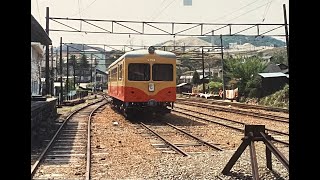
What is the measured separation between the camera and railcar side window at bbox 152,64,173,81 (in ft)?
52.3

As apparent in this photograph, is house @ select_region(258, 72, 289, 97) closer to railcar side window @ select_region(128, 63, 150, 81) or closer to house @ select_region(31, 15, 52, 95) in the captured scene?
house @ select_region(31, 15, 52, 95)

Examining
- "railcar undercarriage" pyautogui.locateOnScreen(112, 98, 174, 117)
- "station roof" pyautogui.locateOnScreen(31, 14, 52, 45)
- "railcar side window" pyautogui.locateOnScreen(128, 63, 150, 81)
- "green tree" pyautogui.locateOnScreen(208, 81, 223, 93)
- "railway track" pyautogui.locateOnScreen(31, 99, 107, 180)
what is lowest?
"railway track" pyautogui.locateOnScreen(31, 99, 107, 180)

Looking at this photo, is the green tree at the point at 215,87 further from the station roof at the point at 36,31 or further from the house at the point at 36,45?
the station roof at the point at 36,31

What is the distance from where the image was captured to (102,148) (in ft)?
31.2

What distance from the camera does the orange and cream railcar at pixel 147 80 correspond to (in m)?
15.6

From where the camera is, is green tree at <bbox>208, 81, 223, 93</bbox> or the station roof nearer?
the station roof

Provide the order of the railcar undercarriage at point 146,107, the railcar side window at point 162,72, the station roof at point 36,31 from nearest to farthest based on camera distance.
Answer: the station roof at point 36,31 < the railcar undercarriage at point 146,107 < the railcar side window at point 162,72

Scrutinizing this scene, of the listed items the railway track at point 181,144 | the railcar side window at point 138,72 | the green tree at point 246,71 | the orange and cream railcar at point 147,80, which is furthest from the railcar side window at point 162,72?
the green tree at point 246,71

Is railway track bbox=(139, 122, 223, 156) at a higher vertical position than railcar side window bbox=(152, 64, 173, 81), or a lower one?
lower

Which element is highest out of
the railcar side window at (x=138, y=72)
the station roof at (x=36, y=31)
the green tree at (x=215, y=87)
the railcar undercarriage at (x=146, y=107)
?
the station roof at (x=36, y=31)

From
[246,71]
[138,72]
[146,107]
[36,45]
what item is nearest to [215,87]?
[246,71]

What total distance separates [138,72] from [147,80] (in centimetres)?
45

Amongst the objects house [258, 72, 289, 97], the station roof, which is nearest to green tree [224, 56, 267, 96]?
house [258, 72, 289, 97]
